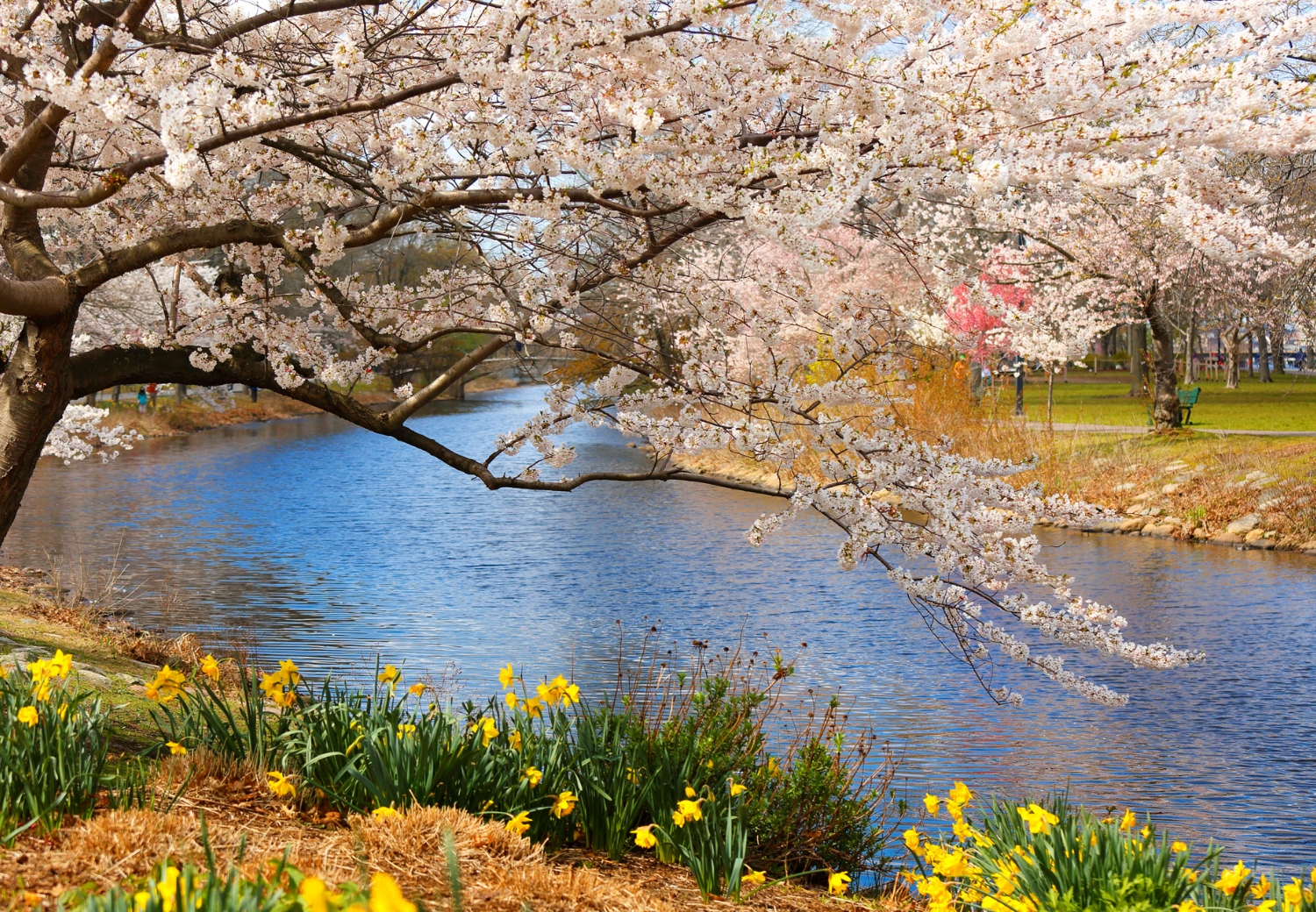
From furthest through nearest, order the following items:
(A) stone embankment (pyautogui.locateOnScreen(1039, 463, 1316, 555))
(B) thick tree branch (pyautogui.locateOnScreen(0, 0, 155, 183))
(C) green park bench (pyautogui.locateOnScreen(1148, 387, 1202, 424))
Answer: (C) green park bench (pyautogui.locateOnScreen(1148, 387, 1202, 424))
(A) stone embankment (pyautogui.locateOnScreen(1039, 463, 1316, 555))
(B) thick tree branch (pyautogui.locateOnScreen(0, 0, 155, 183))

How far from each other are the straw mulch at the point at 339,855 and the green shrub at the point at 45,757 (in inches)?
3.8

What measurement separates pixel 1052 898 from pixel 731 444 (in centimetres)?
264

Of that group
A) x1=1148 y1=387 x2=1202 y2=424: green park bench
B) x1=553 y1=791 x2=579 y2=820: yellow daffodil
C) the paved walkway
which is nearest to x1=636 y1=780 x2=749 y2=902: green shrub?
x1=553 y1=791 x2=579 y2=820: yellow daffodil

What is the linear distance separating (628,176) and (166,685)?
2.65 m

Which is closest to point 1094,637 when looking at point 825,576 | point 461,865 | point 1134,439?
point 461,865

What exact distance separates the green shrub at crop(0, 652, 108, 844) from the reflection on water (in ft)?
14.3

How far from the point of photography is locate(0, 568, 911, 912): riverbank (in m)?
3.15

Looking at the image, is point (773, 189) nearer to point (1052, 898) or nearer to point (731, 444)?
point (731, 444)

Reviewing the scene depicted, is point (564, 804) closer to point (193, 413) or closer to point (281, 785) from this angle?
point (281, 785)

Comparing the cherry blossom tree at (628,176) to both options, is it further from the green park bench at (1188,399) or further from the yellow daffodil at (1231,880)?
the green park bench at (1188,399)

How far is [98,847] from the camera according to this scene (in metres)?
3.27

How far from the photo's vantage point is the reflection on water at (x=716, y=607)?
7406 mm

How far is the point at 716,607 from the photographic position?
1228 centimetres

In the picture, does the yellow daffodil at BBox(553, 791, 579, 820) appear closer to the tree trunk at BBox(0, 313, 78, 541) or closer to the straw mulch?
the straw mulch
